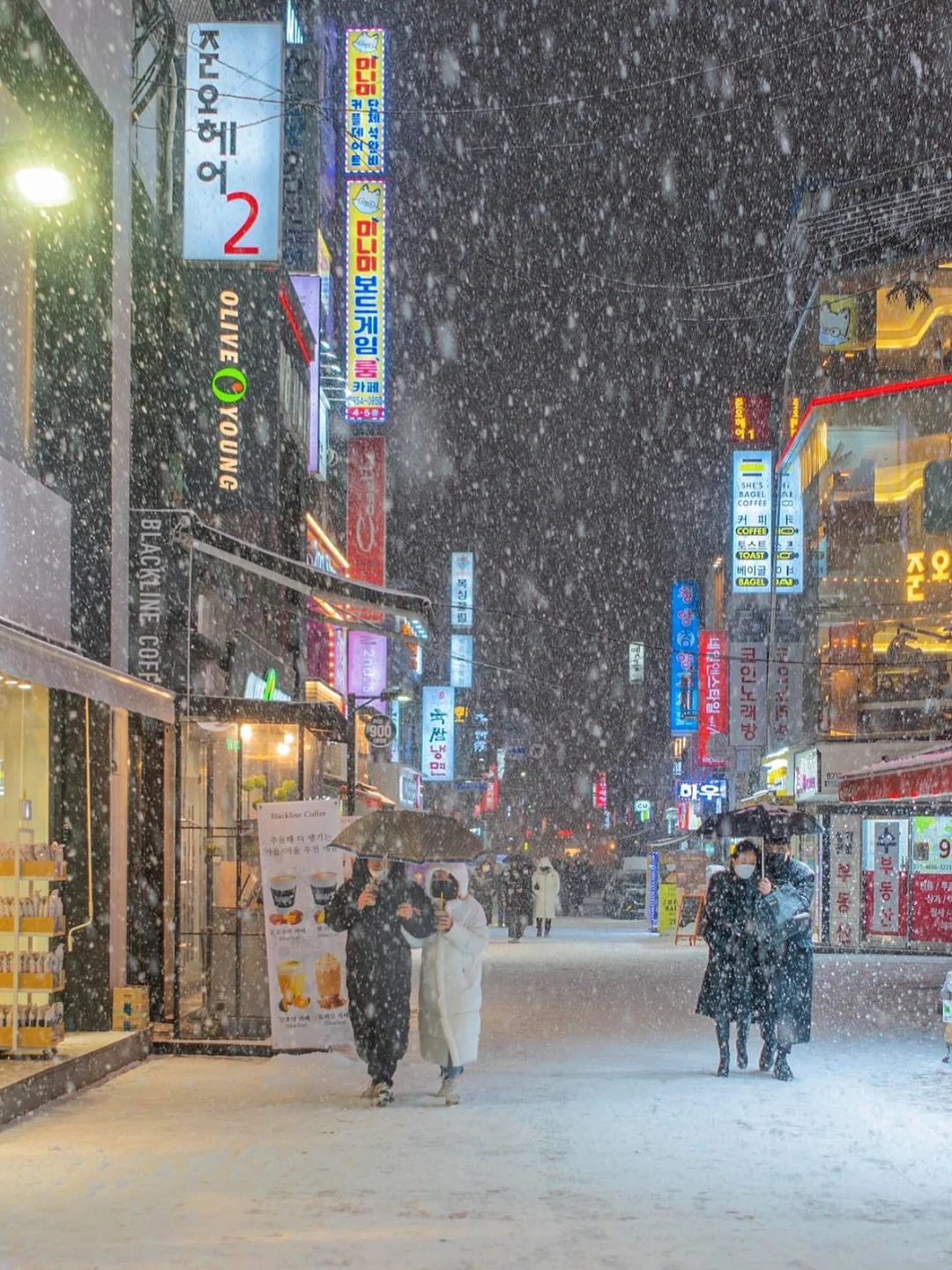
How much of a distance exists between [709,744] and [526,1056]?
3670 centimetres

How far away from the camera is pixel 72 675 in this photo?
10.2 m

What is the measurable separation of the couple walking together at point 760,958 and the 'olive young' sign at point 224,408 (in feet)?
30.6

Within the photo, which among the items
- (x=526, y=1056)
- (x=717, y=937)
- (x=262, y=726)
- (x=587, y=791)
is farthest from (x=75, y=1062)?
(x=587, y=791)

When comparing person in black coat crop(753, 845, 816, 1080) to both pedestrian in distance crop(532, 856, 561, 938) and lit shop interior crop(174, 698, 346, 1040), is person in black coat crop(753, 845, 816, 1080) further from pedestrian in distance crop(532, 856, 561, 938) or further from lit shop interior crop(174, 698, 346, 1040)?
pedestrian in distance crop(532, 856, 561, 938)

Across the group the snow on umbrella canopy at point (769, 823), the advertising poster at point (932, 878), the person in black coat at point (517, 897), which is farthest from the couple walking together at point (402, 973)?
the person in black coat at point (517, 897)

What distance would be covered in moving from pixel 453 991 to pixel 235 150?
10.00 metres

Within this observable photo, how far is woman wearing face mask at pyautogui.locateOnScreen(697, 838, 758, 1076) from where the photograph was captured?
1206 cm

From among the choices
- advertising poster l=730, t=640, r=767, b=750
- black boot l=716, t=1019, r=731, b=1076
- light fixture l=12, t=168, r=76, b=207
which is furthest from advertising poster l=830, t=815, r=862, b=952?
light fixture l=12, t=168, r=76, b=207

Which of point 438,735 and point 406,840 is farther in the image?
point 438,735

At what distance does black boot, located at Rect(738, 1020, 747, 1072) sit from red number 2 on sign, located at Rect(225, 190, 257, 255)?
30.4 feet

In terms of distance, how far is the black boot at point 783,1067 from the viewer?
38.3 ft

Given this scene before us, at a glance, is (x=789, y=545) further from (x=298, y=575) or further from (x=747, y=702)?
(x=298, y=575)

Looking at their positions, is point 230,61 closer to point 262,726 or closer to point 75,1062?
point 262,726

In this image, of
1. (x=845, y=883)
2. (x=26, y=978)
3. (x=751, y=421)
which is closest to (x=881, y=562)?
(x=751, y=421)
